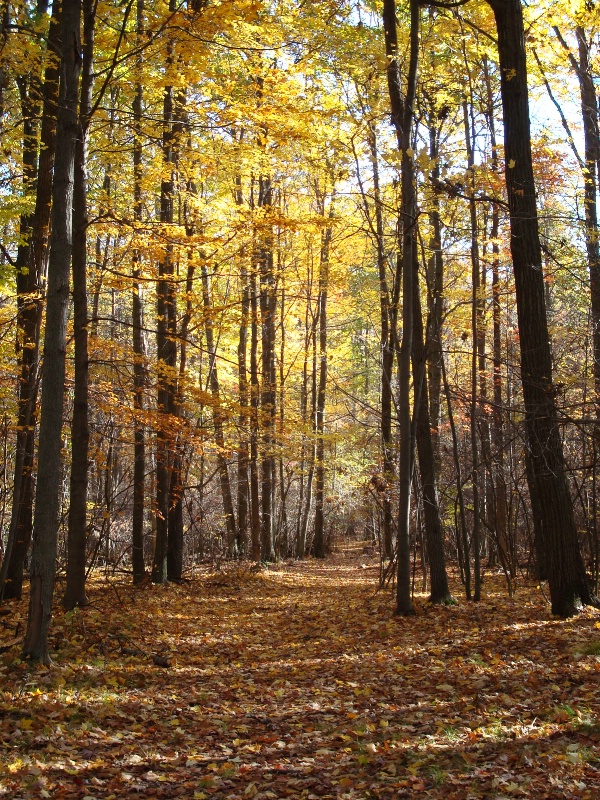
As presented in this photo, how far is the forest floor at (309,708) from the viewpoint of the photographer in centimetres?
391

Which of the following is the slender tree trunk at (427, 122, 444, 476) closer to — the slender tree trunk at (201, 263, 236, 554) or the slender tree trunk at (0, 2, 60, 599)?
the slender tree trunk at (201, 263, 236, 554)

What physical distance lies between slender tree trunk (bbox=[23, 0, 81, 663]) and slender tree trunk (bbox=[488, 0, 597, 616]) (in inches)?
192

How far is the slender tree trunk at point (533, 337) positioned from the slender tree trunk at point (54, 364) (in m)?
4.88

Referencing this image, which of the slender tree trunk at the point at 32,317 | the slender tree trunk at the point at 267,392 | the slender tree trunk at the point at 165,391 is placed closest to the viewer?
the slender tree trunk at the point at 32,317

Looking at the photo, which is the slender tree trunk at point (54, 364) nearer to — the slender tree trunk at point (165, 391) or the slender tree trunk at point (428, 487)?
the slender tree trunk at point (165, 391)

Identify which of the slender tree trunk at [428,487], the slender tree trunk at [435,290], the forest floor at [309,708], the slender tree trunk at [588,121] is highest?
the slender tree trunk at [588,121]

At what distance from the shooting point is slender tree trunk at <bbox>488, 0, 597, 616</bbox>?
7633 millimetres

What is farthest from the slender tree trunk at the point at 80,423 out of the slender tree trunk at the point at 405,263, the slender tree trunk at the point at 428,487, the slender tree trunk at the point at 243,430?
the slender tree trunk at the point at 243,430

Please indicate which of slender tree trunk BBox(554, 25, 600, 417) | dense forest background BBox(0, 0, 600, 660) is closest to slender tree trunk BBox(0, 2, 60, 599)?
dense forest background BBox(0, 0, 600, 660)

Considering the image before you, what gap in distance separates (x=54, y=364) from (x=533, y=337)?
17.9 ft

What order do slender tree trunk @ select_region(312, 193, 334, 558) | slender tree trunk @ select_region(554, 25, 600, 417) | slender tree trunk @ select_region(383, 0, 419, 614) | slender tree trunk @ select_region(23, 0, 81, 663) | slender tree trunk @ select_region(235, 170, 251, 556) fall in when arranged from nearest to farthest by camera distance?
slender tree trunk @ select_region(23, 0, 81, 663)
slender tree trunk @ select_region(383, 0, 419, 614)
slender tree trunk @ select_region(554, 25, 600, 417)
slender tree trunk @ select_region(235, 170, 251, 556)
slender tree trunk @ select_region(312, 193, 334, 558)

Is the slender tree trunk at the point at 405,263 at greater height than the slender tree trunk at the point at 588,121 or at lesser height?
lesser

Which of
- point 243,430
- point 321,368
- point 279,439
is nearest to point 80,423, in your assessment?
point 243,430

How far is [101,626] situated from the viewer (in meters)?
8.05
